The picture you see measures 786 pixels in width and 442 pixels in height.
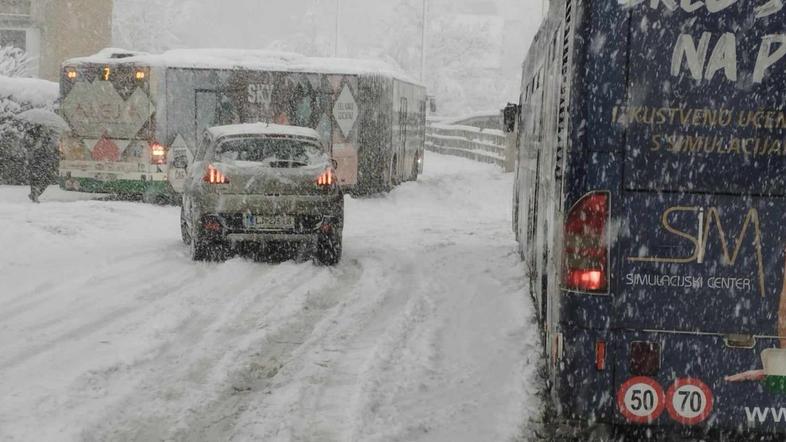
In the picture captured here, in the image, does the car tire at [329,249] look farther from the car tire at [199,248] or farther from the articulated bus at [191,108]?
the articulated bus at [191,108]

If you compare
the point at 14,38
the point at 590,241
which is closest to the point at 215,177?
the point at 590,241

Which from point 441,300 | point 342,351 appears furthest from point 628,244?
point 441,300

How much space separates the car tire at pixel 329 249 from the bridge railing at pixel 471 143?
17.7 metres

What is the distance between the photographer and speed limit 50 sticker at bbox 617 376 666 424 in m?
5.64

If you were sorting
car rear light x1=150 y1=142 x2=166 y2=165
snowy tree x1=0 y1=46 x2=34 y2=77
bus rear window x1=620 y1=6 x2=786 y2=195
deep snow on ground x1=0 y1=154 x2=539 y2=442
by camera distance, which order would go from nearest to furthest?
bus rear window x1=620 y1=6 x2=786 y2=195 < deep snow on ground x1=0 y1=154 x2=539 y2=442 < car rear light x1=150 y1=142 x2=166 y2=165 < snowy tree x1=0 y1=46 x2=34 y2=77

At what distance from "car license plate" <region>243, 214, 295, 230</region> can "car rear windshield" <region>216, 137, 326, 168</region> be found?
640 mm

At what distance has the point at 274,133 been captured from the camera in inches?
504

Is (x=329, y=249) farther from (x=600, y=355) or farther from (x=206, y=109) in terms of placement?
(x=206, y=109)

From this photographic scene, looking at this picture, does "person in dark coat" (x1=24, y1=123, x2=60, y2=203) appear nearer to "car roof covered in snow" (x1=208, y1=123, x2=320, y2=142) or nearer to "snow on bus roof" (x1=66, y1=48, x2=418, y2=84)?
"snow on bus roof" (x1=66, y1=48, x2=418, y2=84)

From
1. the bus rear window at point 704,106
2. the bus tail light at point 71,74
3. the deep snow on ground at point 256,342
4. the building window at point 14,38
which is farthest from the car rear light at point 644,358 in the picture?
the building window at point 14,38

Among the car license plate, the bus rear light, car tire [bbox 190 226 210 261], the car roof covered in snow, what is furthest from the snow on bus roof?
the car license plate

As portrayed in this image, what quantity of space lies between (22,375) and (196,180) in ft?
19.1

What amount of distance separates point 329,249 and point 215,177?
1.55 meters

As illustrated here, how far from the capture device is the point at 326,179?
41.7 ft
